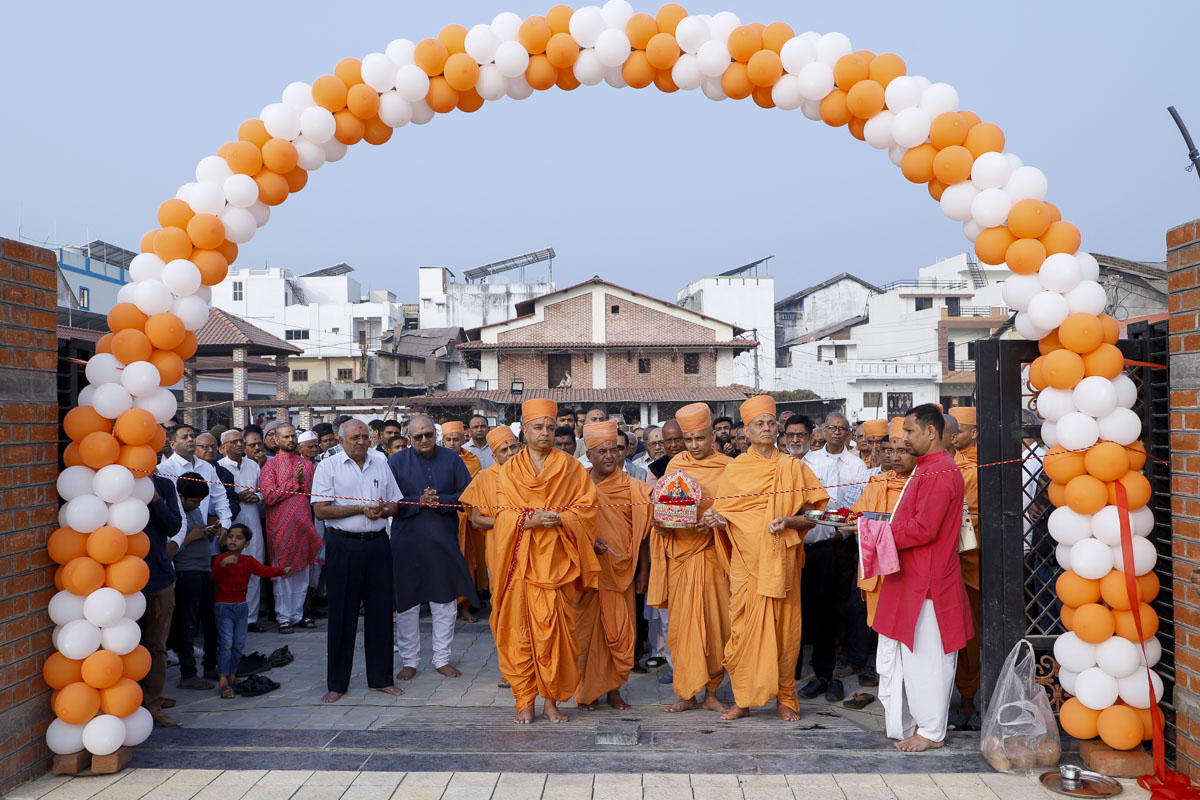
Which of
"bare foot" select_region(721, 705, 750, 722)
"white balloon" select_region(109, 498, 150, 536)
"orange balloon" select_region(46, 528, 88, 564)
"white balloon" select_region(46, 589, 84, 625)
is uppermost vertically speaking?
"white balloon" select_region(109, 498, 150, 536)

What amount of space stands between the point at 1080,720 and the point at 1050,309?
223 centimetres

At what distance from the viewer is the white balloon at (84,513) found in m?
5.04

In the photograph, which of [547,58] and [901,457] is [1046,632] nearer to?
[901,457]

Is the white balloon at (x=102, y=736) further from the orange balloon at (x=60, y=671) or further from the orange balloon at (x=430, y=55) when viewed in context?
the orange balloon at (x=430, y=55)

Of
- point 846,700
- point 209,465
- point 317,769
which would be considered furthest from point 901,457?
point 209,465

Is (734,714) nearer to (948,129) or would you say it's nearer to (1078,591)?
(1078,591)

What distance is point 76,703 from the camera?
4953 mm

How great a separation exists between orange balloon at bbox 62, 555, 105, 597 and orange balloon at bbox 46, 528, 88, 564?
33 millimetres

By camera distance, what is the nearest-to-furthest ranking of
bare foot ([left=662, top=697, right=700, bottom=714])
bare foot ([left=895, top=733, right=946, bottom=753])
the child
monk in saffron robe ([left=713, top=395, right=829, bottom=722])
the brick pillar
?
the brick pillar, bare foot ([left=895, top=733, right=946, bottom=753]), monk in saffron robe ([left=713, top=395, right=829, bottom=722]), bare foot ([left=662, top=697, right=700, bottom=714]), the child

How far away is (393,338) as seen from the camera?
162 ft

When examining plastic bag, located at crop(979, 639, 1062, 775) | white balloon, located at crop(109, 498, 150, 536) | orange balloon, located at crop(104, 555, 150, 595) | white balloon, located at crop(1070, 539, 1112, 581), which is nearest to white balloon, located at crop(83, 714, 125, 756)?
orange balloon, located at crop(104, 555, 150, 595)

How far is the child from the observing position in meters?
6.61

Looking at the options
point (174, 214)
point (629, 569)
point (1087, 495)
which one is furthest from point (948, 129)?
point (174, 214)

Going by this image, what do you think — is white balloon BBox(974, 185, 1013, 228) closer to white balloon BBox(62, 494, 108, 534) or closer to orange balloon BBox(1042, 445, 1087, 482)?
orange balloon BBox(1042, 445, 1087, 482)
